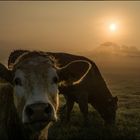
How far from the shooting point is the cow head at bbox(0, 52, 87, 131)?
742cm

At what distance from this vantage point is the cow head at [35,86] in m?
7.42

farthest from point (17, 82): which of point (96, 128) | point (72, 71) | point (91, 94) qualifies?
point (91, 94)

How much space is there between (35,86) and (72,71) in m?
1.52

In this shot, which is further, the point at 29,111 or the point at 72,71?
the point at 72,71

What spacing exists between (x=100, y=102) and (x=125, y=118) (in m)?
1.23

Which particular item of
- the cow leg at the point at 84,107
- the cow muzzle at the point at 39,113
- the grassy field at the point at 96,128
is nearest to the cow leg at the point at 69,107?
the grassy field at the point at 96,128

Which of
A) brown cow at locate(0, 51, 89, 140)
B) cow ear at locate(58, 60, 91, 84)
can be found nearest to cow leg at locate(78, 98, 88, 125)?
cow ear at locate(58, 60, 91, 84)

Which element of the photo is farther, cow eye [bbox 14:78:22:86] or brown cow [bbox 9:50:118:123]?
brown cow [bbox 9:50:118:123]

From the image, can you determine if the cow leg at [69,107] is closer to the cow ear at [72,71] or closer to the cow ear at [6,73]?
the cow ear at [72,71]

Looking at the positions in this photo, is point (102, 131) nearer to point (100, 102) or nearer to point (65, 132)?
point (65, 132)

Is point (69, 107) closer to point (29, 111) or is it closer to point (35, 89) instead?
point (35, 89)

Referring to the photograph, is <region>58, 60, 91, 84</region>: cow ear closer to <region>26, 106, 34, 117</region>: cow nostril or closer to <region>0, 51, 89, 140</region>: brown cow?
<region>0, 51, 89, 140</region>: brown cow

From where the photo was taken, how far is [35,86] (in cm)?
784

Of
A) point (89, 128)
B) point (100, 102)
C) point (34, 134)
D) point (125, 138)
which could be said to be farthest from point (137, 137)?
point (34, 134)
